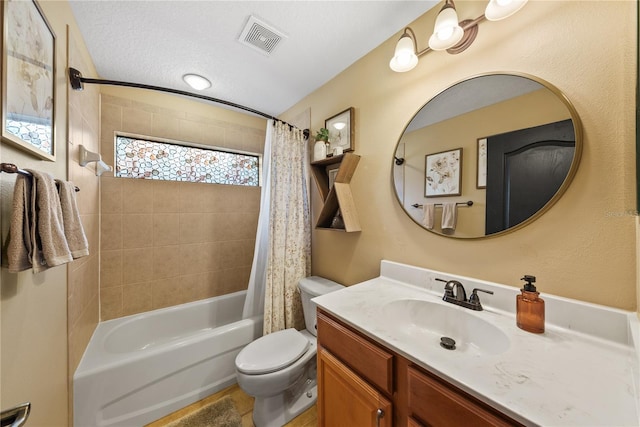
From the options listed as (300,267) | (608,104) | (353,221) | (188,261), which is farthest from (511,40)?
(188,261)

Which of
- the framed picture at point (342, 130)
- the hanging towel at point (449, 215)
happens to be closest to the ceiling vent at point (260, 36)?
the framed picture at point (342, 130)

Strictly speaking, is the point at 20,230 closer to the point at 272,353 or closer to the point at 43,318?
the point at 43,318

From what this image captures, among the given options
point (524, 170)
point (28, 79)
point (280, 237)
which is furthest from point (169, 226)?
point (524, 170)

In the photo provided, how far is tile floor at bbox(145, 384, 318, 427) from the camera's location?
4.36ft

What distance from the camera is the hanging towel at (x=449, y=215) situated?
106cm

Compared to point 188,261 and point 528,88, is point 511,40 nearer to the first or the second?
point 528,88

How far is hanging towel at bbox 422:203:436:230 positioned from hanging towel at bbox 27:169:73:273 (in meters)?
1.49

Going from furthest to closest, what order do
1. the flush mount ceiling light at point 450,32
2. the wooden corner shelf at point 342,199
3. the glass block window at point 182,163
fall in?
1. the glass block window at point 182,163
2. the wooden corner shelf at point 342,199
3. the flush mount ceiling light at point 450,32

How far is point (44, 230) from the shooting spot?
693 millimetres

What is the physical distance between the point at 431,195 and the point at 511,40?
709mm

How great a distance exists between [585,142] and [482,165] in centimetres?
30

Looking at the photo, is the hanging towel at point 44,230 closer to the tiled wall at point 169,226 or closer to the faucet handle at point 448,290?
the tiled wall at point 169,226

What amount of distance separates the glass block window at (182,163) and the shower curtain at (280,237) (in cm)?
78

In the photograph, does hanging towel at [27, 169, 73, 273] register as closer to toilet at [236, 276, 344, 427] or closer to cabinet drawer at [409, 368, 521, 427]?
toilet at [236, 276, 344, 427]
